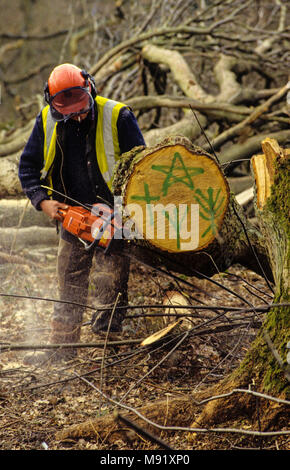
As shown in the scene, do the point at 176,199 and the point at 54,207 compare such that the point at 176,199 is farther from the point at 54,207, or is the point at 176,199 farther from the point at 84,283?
the point at 84,283

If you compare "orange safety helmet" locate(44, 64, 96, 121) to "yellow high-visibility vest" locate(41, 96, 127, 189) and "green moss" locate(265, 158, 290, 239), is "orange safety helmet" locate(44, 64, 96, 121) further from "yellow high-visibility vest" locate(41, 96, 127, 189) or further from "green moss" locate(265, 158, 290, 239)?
"green moss" locate(265, 158, 290, 239)

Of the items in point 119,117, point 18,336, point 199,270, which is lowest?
point 18,336

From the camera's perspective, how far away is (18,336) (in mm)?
3654

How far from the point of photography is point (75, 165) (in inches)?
127

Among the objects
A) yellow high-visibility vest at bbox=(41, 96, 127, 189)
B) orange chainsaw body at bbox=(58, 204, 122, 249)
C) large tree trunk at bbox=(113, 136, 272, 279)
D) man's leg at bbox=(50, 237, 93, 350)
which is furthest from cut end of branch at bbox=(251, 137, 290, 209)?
man's leg at bbox=(50, 237, 93, 350)

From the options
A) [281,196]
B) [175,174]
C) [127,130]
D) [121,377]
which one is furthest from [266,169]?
[121,377]

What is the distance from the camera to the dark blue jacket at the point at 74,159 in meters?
3.08

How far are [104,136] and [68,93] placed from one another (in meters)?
0.34

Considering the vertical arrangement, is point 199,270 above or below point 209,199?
below

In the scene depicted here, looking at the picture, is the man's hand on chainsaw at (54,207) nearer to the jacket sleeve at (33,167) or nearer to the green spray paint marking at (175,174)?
the jacket sleeve at (33,167)

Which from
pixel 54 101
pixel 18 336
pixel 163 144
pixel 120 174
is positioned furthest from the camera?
pixel 18 336
